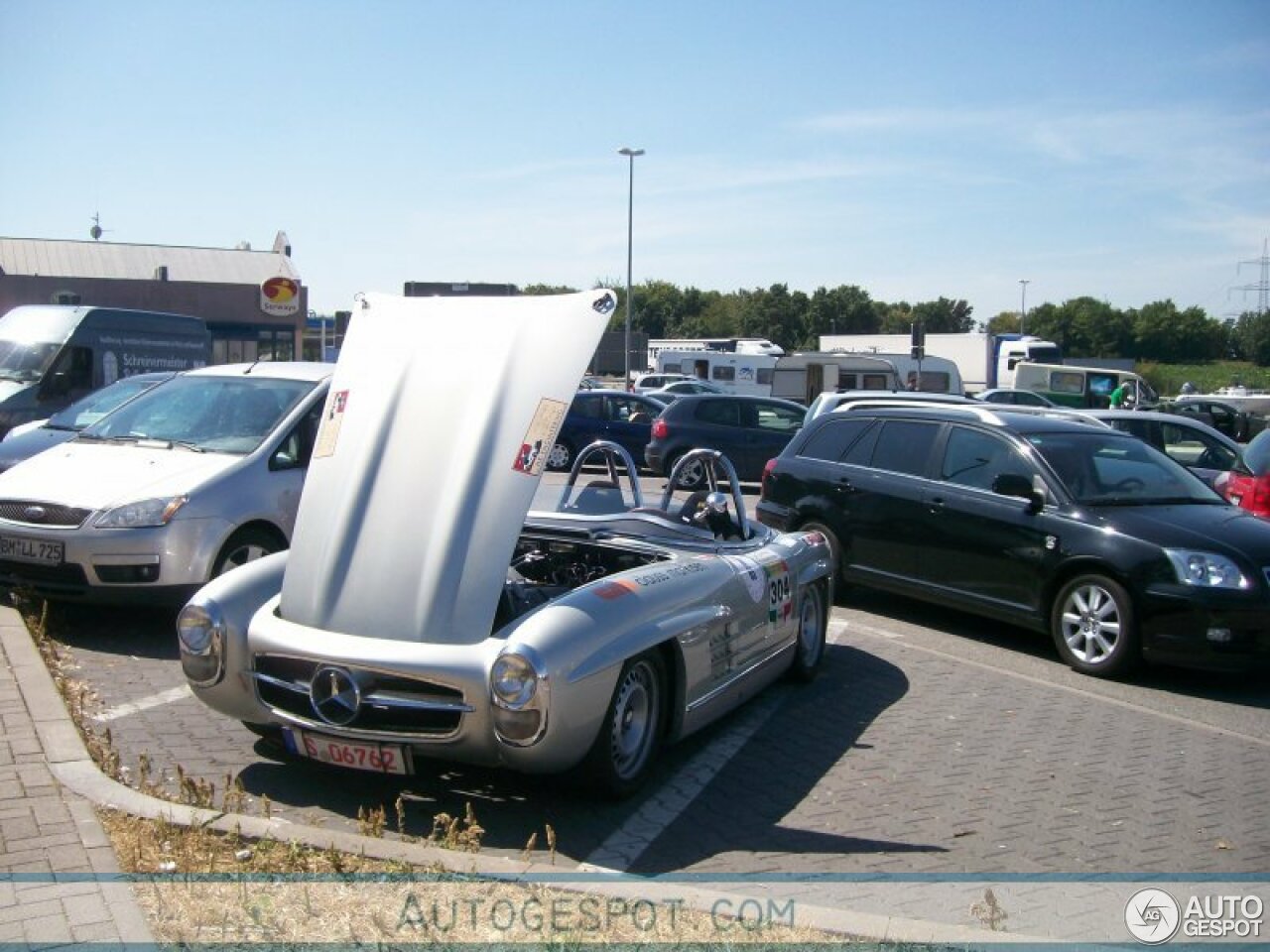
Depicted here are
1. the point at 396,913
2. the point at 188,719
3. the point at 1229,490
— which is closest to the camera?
the point at 396,913

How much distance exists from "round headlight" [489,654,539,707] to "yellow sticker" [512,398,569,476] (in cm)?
81

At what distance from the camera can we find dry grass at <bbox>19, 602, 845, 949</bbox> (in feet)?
12.0

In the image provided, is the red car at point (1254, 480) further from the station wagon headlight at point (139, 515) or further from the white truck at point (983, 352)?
the white truck at point (983, 352)

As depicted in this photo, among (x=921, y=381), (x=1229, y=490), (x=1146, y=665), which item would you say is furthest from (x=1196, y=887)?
(x=921, y=381)

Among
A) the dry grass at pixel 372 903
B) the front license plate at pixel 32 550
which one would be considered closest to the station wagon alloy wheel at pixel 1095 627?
the dry grass at pixel 372 903

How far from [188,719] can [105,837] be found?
1.74 meters

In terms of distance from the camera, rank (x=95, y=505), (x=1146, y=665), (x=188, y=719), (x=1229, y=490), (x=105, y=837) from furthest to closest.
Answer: (x=1229, y=490) → (x=1146, y=665) → (x=95, y=505) → (x=188, y=719) → (x=105, y=837)

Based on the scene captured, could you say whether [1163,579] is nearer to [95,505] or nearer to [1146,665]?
[1146,665]

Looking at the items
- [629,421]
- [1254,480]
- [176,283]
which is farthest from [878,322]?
[1254,480]

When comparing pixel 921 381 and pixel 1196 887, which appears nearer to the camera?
pixel 1196 887

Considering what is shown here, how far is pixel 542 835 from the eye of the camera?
4.69 m

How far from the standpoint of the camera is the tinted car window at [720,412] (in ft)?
63.9

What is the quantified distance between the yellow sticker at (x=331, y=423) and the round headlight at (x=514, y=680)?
1390mm

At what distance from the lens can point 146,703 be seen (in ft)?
20.4
